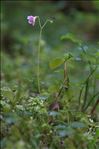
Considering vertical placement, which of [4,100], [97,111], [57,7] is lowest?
[97,111]

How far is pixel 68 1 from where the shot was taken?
8086 millimetres

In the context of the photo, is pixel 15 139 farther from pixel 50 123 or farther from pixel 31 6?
pixel 31 6

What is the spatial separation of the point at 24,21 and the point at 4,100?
4.67 meters

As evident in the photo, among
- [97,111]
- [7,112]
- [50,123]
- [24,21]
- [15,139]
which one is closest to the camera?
[15,139]

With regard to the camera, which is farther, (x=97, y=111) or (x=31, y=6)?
(x=31, y=6)

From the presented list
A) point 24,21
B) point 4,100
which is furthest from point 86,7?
point 4,100

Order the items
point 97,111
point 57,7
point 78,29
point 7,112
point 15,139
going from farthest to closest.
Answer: point 78,29 → point 57,7 → point 97,111 → point 7,112 → point 15,139

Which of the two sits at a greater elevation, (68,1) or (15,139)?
(68,1)

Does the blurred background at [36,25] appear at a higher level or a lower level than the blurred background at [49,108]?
higher

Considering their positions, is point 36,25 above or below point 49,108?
above

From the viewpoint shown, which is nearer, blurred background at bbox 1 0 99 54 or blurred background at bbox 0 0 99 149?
blurred background at bbox 0 0 99 149

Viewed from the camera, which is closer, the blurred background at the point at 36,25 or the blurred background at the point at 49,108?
the blurred background at the point at 49,108

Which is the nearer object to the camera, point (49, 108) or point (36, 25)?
point (49, 108)

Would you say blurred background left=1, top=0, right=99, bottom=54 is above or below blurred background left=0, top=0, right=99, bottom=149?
above
